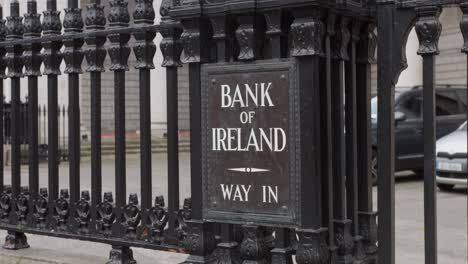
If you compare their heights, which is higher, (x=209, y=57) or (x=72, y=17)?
(x=72, y=17)

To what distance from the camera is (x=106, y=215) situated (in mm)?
3818

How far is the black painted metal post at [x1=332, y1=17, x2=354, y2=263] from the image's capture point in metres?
2.90

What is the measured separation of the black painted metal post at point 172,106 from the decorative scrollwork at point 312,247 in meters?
1.00

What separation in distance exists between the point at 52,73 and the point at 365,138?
2074 mm

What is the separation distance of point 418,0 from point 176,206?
170 centimetres

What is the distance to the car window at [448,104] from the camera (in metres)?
13.5

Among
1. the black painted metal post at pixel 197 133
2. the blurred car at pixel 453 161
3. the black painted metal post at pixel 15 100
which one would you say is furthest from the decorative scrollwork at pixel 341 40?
the blurred car at pixel 453 161

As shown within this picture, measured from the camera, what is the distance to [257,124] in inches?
111

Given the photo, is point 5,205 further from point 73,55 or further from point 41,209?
point 73,55

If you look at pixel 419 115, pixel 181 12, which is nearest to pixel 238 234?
pixel 181 12


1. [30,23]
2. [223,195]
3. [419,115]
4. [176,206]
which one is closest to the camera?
[223,195]

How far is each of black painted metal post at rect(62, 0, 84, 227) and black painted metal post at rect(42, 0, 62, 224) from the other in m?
0.11

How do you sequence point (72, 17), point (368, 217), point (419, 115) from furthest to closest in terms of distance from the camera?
1. point (419, 115)
2. point (72, 17)
3. point (368, 217)

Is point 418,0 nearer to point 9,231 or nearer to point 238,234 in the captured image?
point 238,234
